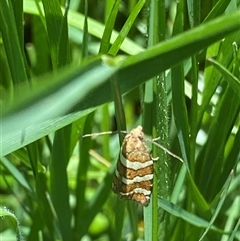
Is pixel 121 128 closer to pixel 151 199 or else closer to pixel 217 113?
pixel 151 199

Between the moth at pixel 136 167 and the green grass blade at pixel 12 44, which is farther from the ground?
the green grass blade at pixel 12 44

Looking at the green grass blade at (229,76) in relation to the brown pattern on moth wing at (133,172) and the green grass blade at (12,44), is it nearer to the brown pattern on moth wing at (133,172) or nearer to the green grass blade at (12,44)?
the brown pattern on moth wing at (133,172)

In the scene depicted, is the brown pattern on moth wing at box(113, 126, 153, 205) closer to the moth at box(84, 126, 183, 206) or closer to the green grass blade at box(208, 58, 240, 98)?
the moth at box(84, 126, 183, 206)

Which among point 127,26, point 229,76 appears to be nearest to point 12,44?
point 127,26

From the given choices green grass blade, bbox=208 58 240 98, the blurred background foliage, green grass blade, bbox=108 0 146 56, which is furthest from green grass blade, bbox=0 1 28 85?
green grass blade, bbox=208 58 240 98

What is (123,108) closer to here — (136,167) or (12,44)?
(136,167)

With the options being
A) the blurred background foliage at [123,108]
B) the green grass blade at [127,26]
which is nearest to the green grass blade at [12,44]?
the blurred background foliage at [123,108]
